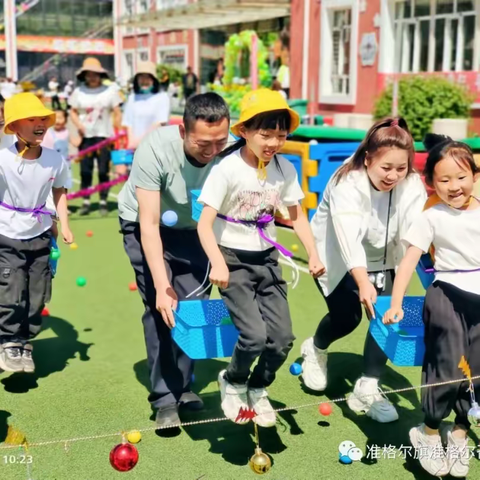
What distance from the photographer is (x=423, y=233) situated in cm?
323

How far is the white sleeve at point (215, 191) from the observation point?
10.9ft

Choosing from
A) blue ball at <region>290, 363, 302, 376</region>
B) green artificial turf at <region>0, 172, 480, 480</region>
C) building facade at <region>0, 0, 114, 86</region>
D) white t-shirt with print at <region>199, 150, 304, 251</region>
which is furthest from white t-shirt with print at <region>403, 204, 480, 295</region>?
building facade at <region>0, 0, 114, 86</region>

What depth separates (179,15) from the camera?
23.7 m

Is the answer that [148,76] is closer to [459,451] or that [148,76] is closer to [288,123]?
[288,123]

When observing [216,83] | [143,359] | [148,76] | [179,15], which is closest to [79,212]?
[148,76]

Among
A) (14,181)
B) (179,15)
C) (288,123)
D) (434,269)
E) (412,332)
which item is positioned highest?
(179,15)

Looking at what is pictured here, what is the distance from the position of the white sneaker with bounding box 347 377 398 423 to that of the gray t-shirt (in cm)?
134

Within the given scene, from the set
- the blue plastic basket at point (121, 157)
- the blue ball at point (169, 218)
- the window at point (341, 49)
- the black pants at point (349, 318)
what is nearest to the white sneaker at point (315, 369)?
the black pants at point (349, 318)

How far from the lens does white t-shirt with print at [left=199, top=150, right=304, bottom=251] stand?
336 cm

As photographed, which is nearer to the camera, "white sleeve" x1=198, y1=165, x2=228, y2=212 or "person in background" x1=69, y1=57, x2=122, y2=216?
"white sleeve" x1=198, y1=165, x2=228, y2=212

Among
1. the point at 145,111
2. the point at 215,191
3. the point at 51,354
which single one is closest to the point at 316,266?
the point at 215,191

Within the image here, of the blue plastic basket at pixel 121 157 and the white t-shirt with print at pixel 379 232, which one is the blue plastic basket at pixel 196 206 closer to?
the white t-shirt with print at pixel 379 232

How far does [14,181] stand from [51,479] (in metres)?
1.86

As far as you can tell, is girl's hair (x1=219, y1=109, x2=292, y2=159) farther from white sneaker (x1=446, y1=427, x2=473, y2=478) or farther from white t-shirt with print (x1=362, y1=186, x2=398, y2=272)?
white sneaker (x1=446, y1=427, x2=473, y2=478)
